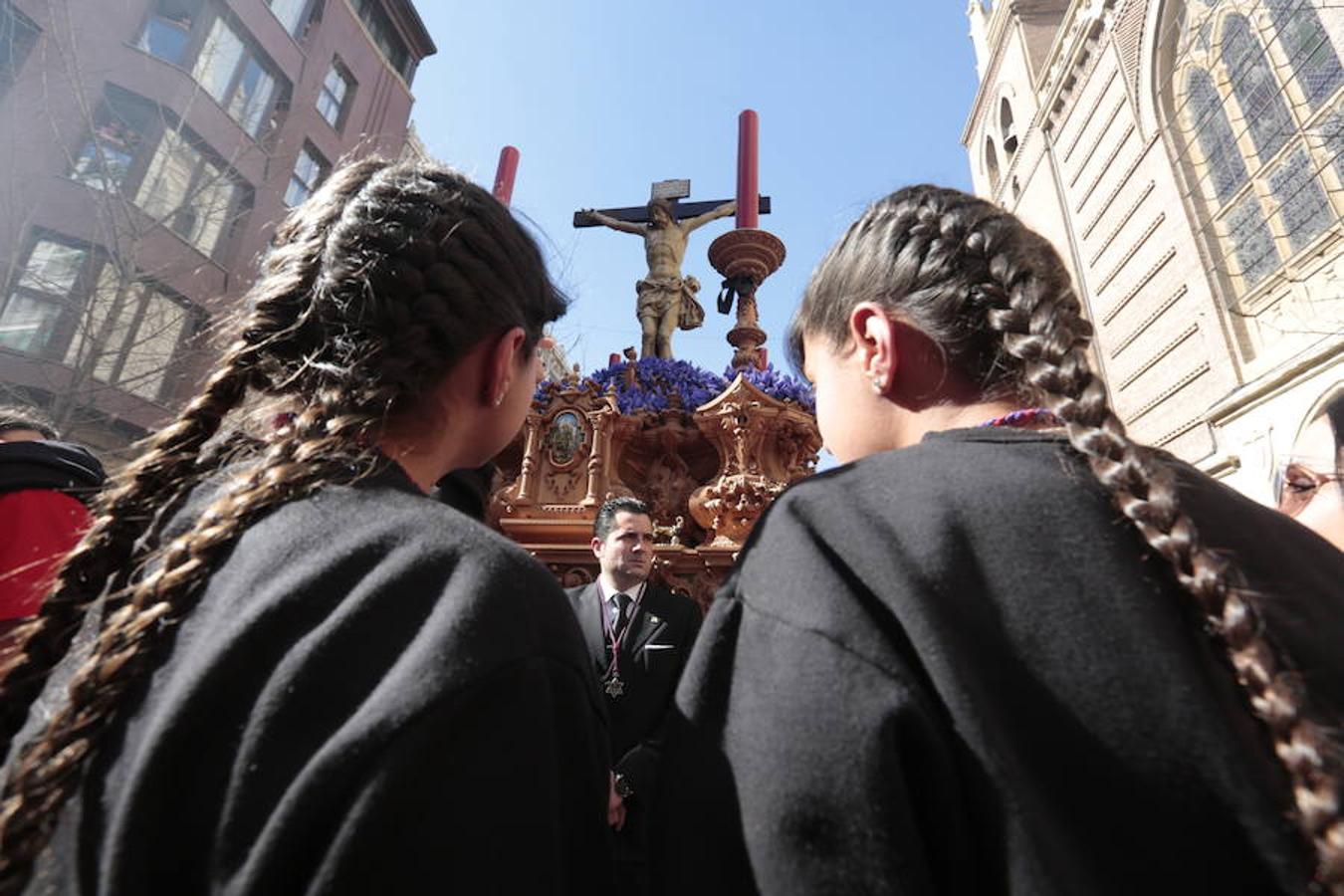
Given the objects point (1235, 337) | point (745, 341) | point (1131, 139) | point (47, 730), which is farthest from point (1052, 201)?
point (47, 730)

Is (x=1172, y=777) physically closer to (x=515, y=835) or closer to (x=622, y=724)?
(x=515, y=835)

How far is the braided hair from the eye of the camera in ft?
1.81

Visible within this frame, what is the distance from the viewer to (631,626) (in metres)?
2.74

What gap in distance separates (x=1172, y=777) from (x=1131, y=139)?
607 inches

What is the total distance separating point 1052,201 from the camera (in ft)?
48.8

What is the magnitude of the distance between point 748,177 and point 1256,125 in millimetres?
10386

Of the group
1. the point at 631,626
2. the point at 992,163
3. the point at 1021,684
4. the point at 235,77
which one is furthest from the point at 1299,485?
the point at 992,163

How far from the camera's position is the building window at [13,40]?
738 cm

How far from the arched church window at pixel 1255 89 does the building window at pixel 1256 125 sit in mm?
14

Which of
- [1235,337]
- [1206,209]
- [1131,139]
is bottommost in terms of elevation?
[1235,337]

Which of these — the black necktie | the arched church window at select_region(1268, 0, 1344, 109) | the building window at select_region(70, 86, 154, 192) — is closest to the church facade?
the arched church window at select_region(1268, 0, 1344, 109)

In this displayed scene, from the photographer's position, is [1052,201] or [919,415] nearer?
[919,415]

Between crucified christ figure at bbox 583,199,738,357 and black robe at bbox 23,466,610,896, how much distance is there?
11.1ft

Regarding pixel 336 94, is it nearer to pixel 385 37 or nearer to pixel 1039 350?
pixel 385 37
